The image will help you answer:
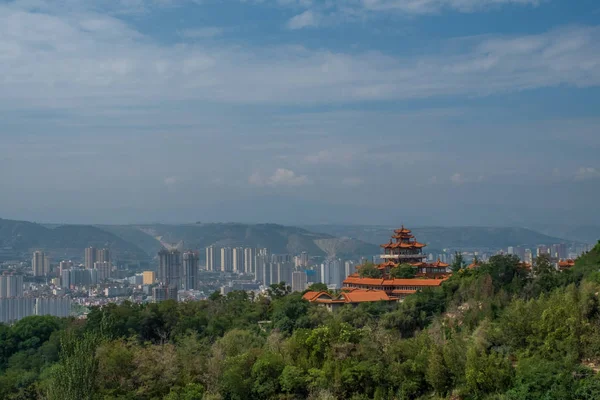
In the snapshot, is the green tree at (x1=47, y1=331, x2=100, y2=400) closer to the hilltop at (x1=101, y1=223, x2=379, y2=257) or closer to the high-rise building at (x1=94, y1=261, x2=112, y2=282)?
the high-rise building at (x1=94, y1=261, x2=112, y2=282)

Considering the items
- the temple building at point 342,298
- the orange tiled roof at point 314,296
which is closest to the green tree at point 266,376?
the temple building at point 342,298

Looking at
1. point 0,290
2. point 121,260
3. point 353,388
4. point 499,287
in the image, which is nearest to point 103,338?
point 353,388

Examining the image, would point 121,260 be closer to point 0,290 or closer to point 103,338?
point 0,290

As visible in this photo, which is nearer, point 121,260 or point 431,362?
point 431,362

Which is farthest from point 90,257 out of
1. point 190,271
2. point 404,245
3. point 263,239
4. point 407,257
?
point 407,257

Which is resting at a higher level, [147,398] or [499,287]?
[499,287]
